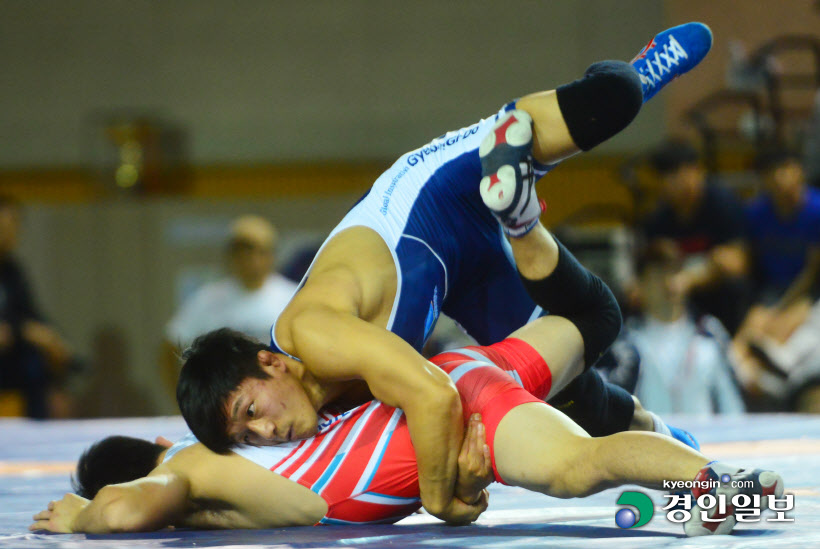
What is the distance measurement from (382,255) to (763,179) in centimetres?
308

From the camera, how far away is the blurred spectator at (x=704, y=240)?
4637 mm

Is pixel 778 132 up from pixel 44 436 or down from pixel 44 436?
up

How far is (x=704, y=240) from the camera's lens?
475 centimetres

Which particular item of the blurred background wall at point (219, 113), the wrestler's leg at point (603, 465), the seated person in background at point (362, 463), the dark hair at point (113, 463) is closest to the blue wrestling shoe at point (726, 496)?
the wrestler's leg at point (603, 465)

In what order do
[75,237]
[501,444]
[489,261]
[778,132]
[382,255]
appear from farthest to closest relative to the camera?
[75,237] → [778,132] → [489,261] → [382,255] → [501,444]

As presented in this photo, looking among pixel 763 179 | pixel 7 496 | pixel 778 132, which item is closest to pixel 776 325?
pixel 763 179

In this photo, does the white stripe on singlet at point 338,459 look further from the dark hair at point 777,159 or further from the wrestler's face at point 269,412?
the dark hair at point 777,159

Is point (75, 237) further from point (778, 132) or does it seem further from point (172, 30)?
point (778, 132)

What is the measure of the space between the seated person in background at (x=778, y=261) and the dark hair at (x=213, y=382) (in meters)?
3.12

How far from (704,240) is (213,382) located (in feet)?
10.9

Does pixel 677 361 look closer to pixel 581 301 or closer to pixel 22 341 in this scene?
pixel 581 301

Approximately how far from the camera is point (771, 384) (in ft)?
15.2

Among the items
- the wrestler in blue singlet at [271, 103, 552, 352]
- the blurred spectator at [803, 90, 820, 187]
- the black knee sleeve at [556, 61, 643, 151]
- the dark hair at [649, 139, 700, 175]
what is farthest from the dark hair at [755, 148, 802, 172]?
the black knee sleeve at [556, 61, 643, 151]

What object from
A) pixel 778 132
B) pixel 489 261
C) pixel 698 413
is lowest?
→ pixel 698 413
